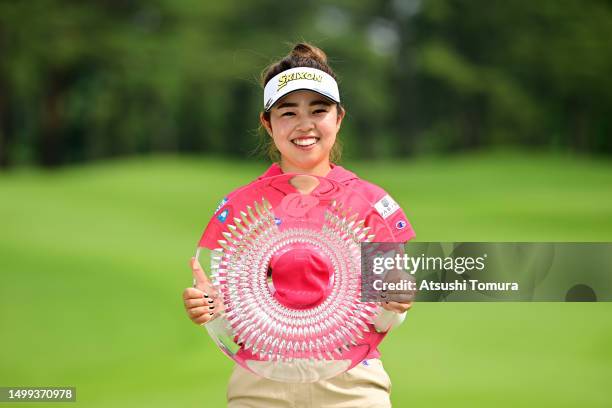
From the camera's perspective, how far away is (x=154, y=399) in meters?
2.86

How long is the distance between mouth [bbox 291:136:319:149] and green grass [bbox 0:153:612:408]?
58.3 inches

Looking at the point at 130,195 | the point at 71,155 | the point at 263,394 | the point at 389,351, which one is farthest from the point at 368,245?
the point at 71,155

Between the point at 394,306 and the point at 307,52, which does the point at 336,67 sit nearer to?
the point at 307,52

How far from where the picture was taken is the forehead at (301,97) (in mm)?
1553

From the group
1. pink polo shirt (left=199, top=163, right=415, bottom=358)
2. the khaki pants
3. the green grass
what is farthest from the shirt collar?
the green grass

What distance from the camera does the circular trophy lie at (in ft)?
4.58

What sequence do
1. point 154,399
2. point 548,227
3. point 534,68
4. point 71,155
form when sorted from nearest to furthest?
1. point 154,399
2. point 548,227
3. point 534,68
4. point 71,155

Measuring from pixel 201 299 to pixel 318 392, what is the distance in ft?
0.95

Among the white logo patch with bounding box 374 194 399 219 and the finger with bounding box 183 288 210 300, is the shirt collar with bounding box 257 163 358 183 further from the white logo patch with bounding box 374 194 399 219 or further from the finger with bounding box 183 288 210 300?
the finger with bounding box 183 288 210 300

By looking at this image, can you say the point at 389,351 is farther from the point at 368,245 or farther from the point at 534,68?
the point at 534,68

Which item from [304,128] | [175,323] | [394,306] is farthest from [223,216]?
[175,323]

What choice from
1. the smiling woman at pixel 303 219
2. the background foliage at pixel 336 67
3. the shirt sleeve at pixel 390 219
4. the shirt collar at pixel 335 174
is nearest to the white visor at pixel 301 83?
the smiling woman at pixel 303 219

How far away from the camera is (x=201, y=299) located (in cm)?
142

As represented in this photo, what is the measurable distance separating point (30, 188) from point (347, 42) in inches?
291
